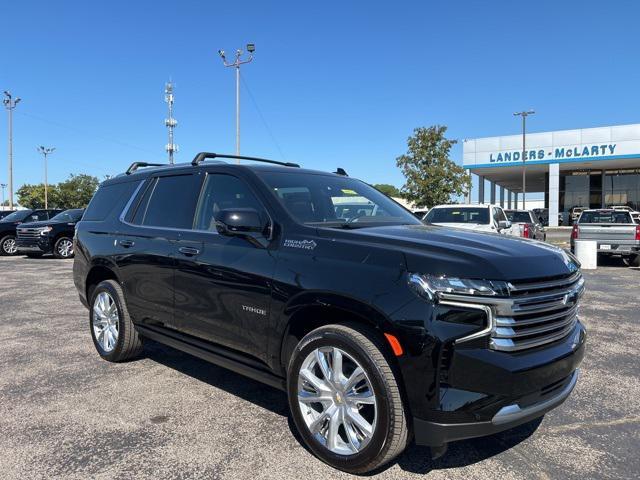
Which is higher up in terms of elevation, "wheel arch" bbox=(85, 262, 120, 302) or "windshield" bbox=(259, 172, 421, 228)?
"windshield" bbox=(259, 172, 421, 228)

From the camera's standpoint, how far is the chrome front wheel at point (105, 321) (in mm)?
5039

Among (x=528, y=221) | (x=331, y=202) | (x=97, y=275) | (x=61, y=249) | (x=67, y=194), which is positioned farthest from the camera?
(x=67, y=194)

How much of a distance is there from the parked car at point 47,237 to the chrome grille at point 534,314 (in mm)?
16700

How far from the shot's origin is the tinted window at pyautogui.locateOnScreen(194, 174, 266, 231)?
12.7ft

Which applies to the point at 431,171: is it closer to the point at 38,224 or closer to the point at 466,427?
the point at 38,224

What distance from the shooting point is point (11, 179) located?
1641 inches

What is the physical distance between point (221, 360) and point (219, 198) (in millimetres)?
1256

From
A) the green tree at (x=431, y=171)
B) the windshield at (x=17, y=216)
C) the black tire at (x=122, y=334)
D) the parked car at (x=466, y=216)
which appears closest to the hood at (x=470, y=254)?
the black tire at (x=122, y=334)

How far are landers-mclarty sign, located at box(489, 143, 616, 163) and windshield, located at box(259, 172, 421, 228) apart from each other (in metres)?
42.1

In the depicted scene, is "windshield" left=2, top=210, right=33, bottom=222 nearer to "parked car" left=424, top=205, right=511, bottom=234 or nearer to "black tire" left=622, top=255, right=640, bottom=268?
"parked car" left=424, top=205, right=511, bottom=234

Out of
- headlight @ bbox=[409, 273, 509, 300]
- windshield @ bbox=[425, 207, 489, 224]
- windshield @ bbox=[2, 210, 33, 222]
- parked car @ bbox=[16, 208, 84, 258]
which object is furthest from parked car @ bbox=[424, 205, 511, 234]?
windshield @ bbox=[2, 210, 33, 222]

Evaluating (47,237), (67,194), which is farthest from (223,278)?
(67,194)

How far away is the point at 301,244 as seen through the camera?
3.26 meters

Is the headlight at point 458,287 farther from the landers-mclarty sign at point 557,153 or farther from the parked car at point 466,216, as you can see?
the landers-mclarty sign at point 557,153
